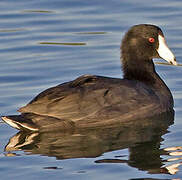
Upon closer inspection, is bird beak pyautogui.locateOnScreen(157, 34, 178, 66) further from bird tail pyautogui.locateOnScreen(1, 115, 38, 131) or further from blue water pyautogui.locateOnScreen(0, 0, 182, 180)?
bird tail pyautogui.locateOnScreen(1, 115, 38, 131)

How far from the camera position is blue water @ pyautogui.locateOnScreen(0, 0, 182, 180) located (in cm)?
891

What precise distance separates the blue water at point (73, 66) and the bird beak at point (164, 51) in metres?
0.55

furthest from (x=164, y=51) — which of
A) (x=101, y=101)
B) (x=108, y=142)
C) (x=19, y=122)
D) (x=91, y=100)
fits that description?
(x=19, y=122)

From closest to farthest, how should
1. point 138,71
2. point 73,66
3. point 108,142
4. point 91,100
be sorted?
1. point 108,142
2. point 91,100
3. point 138,71
4. point 73,66

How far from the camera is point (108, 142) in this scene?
10000 millimetres

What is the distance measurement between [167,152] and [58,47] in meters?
5.08

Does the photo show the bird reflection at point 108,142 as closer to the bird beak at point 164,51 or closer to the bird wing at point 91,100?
the bird wing at point 91,100

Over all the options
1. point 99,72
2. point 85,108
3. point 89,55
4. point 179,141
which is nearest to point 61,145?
point 85,108

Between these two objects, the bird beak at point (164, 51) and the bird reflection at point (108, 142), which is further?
the bird beak at point (164, 51)

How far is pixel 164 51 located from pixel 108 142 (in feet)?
7.40

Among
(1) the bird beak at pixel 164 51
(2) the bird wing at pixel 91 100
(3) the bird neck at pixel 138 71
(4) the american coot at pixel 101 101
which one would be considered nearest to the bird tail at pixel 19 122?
(4) the american coot at pixel 101 101

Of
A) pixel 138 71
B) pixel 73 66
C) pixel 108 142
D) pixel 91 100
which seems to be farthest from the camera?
pixel 73 66

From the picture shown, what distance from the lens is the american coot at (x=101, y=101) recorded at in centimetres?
1026

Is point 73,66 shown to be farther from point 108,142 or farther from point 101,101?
point 108,142
